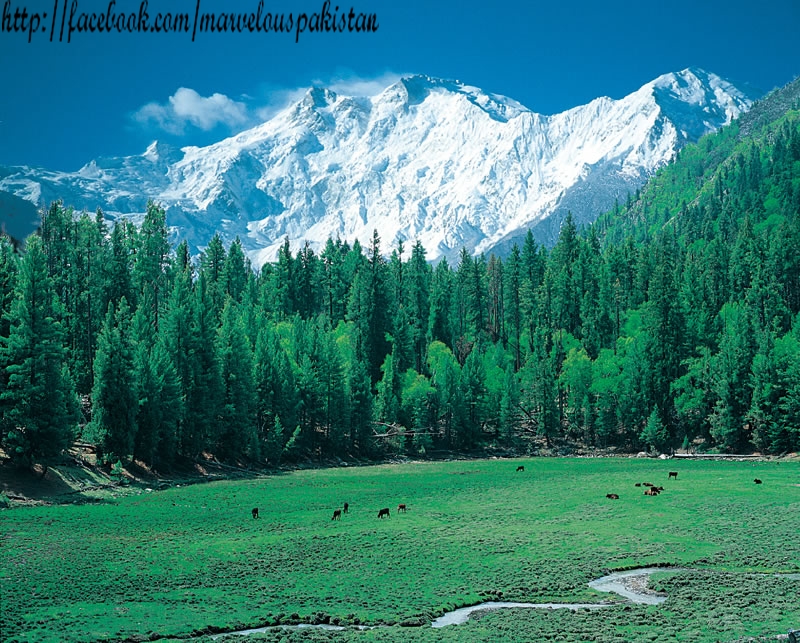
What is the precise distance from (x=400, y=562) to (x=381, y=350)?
94.0m

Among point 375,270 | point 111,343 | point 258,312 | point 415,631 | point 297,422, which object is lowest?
point 415,631

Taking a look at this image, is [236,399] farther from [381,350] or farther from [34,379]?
[381,350]

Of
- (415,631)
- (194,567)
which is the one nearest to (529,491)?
(194,567)

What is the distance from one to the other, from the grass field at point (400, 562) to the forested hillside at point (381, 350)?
1541 cm

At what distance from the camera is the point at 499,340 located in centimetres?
15000

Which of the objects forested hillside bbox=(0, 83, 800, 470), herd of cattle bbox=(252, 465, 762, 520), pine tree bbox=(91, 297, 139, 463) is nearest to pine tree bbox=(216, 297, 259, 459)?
forested hillside bbox=(0, 83, 800, 470)

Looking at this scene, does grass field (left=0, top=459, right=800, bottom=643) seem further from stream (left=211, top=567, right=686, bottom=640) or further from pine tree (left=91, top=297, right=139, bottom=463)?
pine tree (left=91, top=297, right=139, bottom=463)

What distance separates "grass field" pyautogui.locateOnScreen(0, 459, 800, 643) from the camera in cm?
2745

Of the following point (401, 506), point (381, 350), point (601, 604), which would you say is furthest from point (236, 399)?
point (601, 604)

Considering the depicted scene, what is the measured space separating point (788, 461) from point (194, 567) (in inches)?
3116

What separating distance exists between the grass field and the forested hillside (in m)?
15.4

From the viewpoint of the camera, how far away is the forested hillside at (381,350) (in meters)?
73.8

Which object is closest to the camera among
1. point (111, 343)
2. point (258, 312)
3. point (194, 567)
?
point (194, 567)

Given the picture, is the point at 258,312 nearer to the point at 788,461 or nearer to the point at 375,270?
the point at 375,270
